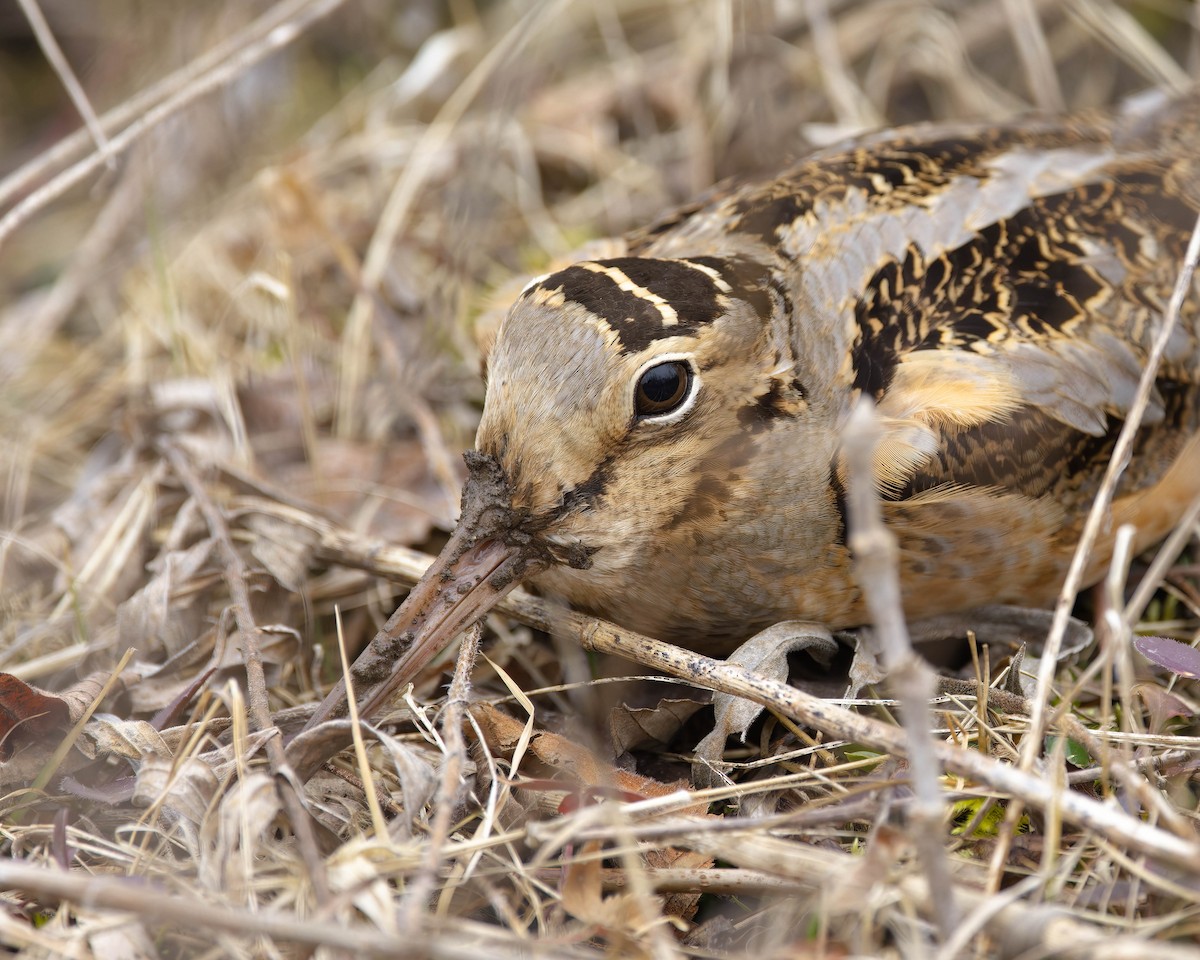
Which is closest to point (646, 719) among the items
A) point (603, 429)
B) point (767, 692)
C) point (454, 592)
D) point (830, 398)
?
point (767, 692)

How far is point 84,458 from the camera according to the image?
4.54 metres

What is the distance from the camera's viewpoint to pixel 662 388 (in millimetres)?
2855

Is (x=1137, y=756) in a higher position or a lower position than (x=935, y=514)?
lower

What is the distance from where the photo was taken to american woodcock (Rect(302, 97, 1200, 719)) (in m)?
2.89

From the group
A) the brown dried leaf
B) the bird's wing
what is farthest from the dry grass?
the bird's wing

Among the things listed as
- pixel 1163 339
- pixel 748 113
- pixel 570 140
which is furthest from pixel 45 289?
pixel 1163 339

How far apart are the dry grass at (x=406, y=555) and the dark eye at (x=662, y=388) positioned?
60 cm

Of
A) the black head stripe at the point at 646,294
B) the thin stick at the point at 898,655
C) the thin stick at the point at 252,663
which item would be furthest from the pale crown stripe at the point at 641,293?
the thin stick at the point at 252,663

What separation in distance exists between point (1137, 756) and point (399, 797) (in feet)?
5.51

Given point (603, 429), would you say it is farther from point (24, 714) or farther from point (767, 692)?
point (24, 714)

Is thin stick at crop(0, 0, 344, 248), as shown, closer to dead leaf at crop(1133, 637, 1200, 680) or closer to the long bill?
the long bill

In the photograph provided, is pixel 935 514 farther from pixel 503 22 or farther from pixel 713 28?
pixel 503 22

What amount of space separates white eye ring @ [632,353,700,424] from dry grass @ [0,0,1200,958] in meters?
0.58

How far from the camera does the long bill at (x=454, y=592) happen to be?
9.52 ft
